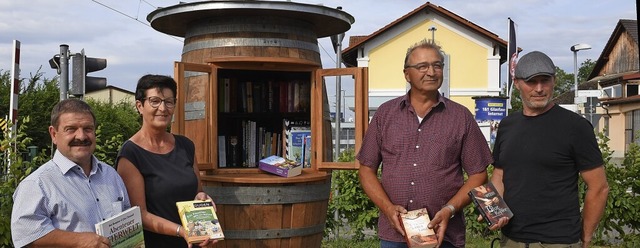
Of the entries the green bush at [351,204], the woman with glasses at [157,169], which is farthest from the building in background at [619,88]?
the woman with glasses at [157,169]

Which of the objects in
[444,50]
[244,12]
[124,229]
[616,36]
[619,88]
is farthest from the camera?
[616,36]

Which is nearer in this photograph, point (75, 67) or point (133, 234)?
point (133, 234)

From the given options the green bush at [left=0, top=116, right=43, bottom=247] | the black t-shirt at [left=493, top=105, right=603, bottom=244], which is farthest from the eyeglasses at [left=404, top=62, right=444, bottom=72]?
the green bush at [left=0, top=116, right=43, bottom=247]

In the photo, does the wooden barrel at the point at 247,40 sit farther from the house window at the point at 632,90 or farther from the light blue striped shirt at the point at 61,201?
the house window at the point at 632,90

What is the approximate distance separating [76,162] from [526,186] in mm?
2148

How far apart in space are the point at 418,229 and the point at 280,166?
1917 mm

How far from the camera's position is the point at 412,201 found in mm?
3469

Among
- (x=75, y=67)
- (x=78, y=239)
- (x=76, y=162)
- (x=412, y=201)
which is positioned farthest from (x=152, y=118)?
(x=75, y=67)

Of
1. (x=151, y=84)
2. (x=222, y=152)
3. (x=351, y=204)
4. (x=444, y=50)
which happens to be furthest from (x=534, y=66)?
(x=444, y=50)

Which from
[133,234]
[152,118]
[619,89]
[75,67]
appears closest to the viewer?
[133,234]

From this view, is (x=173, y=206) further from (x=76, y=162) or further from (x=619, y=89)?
(x=619, y=89)

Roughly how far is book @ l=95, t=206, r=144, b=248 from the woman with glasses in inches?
12.8

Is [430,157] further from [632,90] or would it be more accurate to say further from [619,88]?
[619,88]

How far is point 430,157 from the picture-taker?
136 inches
